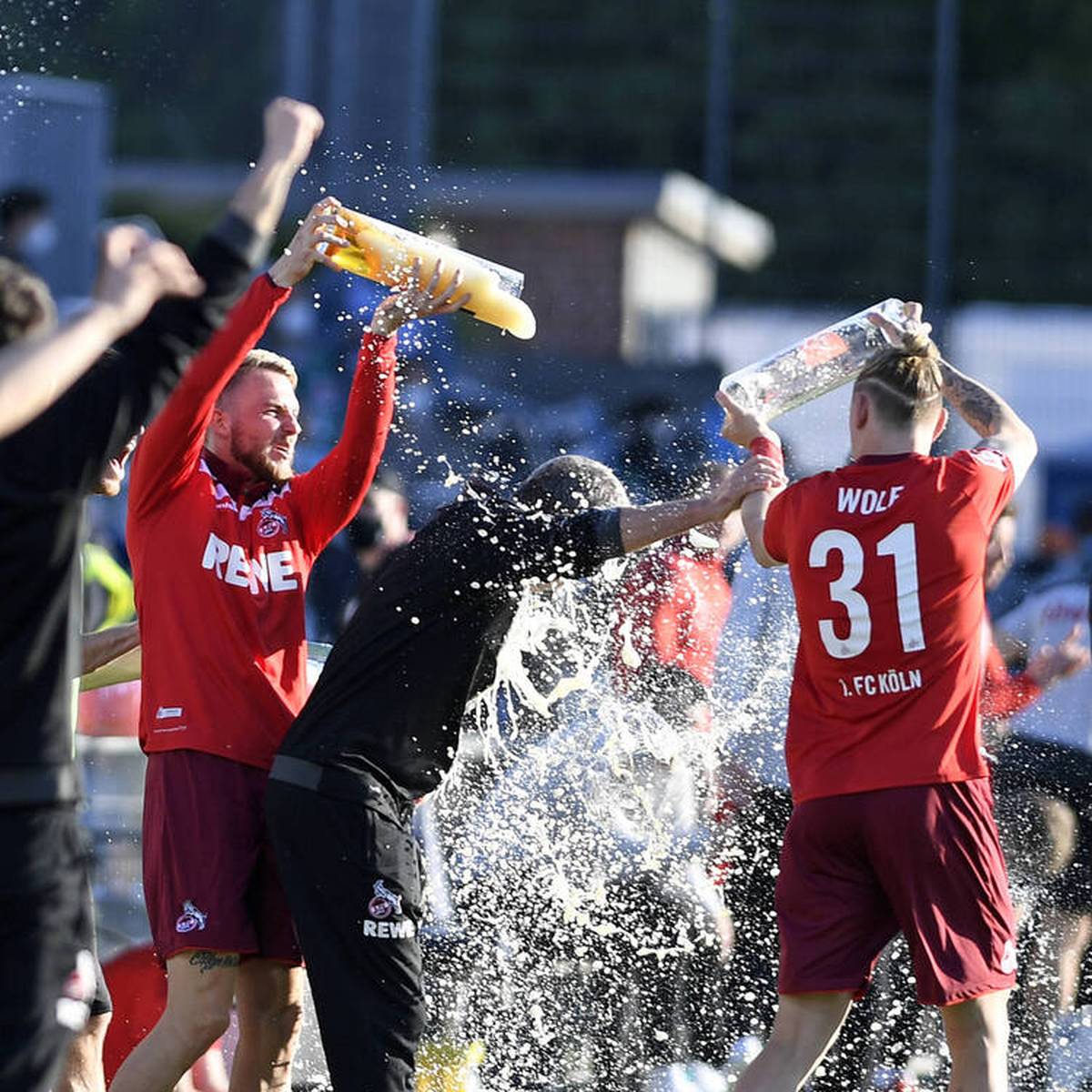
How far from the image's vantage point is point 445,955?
6.00 meters

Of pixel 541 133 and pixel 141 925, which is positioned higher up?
pixel 541 133

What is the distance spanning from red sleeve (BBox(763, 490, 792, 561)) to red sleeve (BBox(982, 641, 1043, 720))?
1682 mm

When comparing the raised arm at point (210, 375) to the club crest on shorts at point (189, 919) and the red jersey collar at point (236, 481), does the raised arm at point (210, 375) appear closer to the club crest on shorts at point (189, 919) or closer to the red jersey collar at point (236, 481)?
the red jersey collar at point (236, 481)

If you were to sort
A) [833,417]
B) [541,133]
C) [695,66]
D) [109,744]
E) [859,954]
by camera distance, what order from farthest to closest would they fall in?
[541,133], [695,66], [109,744], [833,417], [859,954]

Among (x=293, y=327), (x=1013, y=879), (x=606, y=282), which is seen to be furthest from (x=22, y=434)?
(x=606, y=282)

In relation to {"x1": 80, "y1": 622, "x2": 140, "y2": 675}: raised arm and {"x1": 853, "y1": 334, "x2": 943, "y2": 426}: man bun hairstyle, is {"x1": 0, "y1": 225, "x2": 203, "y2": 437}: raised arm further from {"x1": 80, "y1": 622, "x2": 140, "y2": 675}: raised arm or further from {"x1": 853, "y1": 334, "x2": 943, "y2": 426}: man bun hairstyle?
{"x1": 80, "y1": 622, "x2": 140, "y2": 675}: raised arm

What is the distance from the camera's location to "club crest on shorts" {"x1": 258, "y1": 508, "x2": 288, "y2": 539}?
513 centimetres

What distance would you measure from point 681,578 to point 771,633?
313 mm

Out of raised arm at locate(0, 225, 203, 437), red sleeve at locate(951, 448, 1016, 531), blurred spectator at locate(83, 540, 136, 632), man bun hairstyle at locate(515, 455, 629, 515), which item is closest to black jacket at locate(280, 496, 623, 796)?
man bun hairstyle at locate(515, 455, 629, 515)

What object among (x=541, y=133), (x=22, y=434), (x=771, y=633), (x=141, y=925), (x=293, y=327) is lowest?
(x=141, y=925)

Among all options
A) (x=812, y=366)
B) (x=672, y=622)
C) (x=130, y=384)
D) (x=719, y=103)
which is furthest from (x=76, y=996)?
(x=719, y=103)

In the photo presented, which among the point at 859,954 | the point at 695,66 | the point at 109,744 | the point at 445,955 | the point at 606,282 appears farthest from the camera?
the point at 695,66

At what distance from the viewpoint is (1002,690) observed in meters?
6.64

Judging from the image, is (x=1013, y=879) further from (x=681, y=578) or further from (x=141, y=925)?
(x=141, y=925)
